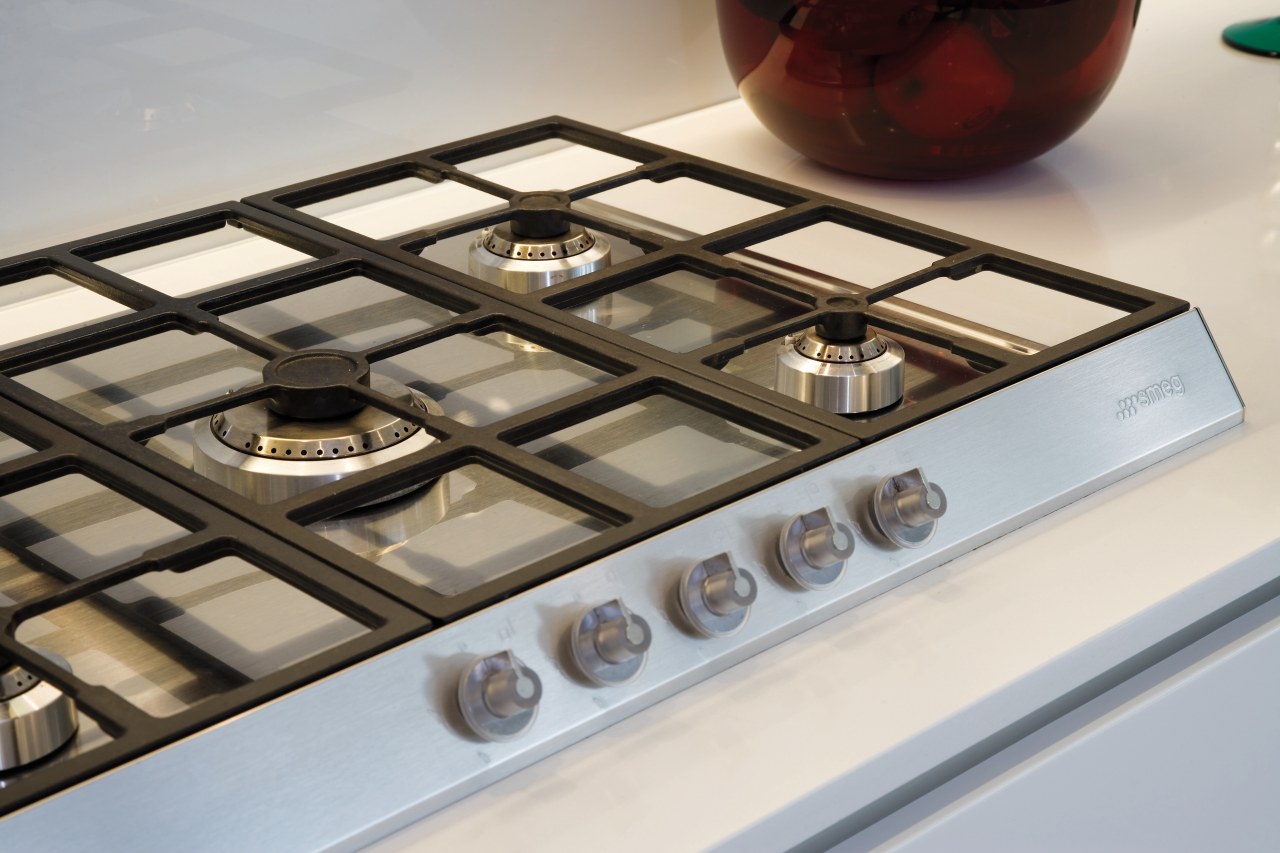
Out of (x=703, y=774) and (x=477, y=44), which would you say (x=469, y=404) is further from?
(x=477, y=44)

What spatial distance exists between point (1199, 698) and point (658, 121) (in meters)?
0.84

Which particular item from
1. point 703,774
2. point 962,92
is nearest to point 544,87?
point 962,92

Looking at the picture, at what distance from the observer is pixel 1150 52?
1731mm

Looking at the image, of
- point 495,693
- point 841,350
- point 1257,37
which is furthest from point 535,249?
point 1257,37

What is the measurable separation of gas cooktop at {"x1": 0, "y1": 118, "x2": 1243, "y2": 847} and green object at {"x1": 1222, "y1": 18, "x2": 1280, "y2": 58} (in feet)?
2.50

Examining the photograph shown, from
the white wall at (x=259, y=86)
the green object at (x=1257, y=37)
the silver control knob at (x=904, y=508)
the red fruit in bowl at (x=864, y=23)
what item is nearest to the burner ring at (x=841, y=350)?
the silver control knob at (x=904, y=508)

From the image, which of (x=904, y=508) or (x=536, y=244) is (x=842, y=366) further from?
(x=536, y=244)

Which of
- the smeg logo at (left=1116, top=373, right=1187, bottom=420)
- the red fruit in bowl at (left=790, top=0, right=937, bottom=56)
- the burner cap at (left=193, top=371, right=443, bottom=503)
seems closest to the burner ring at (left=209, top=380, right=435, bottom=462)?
the burner cap at (left=193, top=371, right=443, bottom=503)

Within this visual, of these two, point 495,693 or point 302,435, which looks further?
point 302,435

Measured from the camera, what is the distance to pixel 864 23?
1218 mm

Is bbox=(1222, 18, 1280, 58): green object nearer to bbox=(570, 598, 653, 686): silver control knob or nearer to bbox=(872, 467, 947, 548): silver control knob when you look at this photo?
bbox=(872, 467, 947, 548): silver control knob

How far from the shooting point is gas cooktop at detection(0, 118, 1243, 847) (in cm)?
63

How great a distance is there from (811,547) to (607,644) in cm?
12

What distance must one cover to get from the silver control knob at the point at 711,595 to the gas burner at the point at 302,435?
0.49 ft
